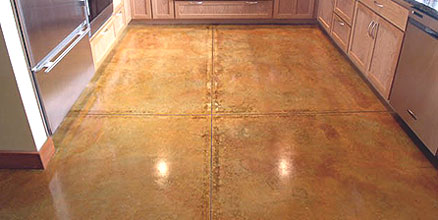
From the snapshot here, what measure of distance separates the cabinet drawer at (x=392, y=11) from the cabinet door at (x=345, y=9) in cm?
45

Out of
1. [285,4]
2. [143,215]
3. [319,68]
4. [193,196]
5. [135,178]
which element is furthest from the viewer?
[285,4]

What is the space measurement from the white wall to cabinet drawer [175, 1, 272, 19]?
2.76m

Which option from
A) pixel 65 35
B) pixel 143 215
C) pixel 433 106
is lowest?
pixel 143 215

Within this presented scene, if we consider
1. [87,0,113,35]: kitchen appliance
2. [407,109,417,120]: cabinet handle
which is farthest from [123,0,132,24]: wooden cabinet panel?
[407,109,417,120]: cabinet handle

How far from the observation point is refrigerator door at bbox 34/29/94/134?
2258mm

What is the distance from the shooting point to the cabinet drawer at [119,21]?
3.98 m

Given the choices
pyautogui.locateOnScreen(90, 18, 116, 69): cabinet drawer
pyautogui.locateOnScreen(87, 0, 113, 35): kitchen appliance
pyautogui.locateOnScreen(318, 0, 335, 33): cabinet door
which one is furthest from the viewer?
pyautogui.locateOnScreen(318, 0, 335, 33): cabinet door

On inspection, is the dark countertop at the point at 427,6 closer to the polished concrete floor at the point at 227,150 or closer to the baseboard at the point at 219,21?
the polished concrete floor at the point at 227,150

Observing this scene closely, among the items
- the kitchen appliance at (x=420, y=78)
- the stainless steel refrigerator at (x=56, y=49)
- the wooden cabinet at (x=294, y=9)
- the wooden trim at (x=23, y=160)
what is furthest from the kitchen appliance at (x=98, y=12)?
the kitchen appliance at (x=420, y=78)

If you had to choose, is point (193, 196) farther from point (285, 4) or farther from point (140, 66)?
point (285, 4)

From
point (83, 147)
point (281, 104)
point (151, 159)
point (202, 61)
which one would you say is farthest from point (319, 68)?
point (83, 147)

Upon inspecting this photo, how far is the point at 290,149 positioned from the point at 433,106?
86 cm

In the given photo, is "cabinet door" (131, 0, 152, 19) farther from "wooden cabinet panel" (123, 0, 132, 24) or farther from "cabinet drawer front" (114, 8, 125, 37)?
"cabinet drawer front" (114, 8, 125, 37)

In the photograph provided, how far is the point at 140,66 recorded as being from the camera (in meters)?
3.61
